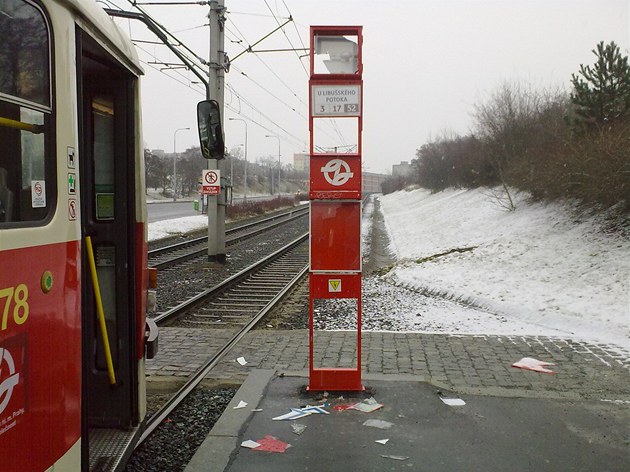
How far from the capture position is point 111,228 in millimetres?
3666

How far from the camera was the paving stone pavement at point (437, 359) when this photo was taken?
5.45 meters

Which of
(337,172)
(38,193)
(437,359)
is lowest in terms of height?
(437,359)

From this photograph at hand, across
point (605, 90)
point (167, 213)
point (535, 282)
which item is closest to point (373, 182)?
point (167, 213)

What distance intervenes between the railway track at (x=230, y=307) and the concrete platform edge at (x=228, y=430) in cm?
53

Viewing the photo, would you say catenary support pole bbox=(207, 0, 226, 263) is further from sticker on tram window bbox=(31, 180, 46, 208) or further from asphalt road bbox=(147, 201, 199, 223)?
asphalt road bbox=(147, 201, 199, 223)

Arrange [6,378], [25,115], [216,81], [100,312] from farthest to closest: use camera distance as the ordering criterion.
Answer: [216,81] → [100,312] → [25,115] → [6,378]

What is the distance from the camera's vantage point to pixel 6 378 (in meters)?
1.94

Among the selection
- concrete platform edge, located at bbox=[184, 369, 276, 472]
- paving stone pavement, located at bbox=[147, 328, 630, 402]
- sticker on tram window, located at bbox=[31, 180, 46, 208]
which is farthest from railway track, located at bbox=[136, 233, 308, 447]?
sticker on tram window, located at bbox=[31, 180, 46, 208]

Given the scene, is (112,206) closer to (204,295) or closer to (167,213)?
(204,295)

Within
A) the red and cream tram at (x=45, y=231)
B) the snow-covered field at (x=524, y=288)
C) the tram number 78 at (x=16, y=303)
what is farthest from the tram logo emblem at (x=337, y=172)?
the snow-covered field at (x=524, y=288)

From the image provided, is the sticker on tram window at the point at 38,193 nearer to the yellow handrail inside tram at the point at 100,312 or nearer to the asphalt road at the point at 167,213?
the yellow handrail inside tram at the point at 100,312

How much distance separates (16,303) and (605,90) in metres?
17.7

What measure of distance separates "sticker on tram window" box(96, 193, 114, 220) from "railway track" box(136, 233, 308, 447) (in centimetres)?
172

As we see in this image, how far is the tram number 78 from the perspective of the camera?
1906 millimetres
